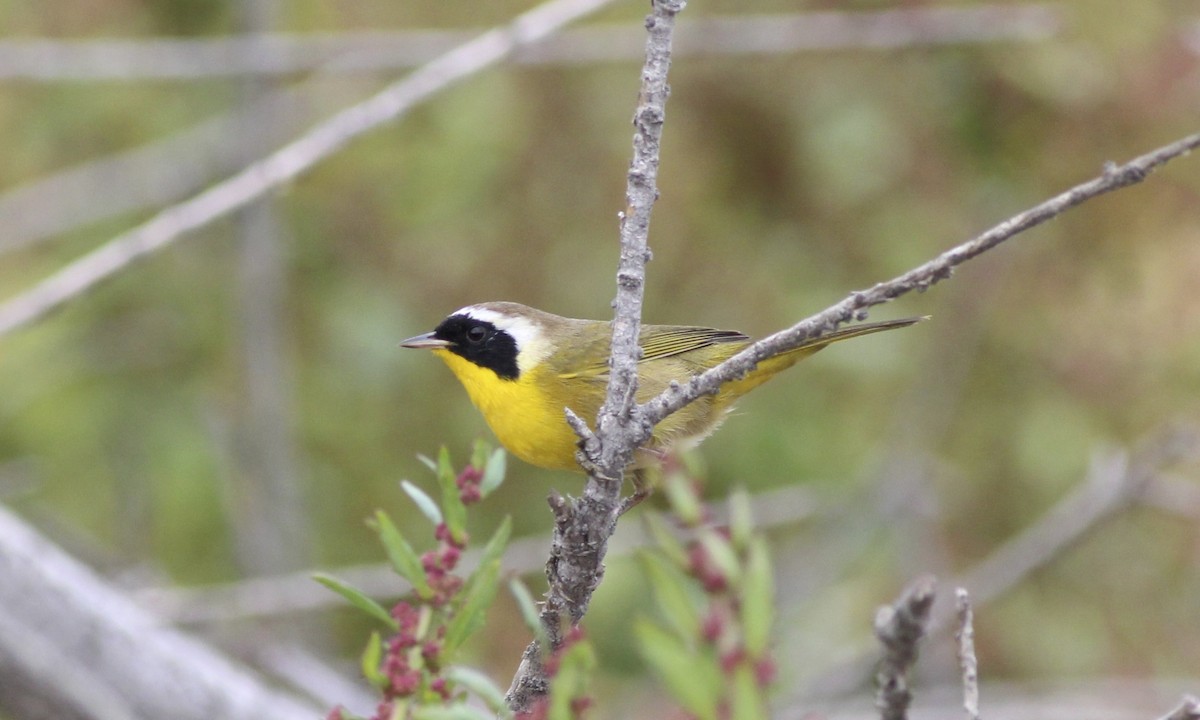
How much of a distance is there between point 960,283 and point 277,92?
10.6 ft

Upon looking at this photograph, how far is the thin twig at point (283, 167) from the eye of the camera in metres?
3.60

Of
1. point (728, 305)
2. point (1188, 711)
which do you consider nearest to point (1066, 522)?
point (728, 305)

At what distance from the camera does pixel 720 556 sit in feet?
2.94

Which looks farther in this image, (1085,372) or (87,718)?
(1085,372)

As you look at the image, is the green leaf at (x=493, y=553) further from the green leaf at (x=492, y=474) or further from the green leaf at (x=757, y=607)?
the green leaf at (x=757, y=607)

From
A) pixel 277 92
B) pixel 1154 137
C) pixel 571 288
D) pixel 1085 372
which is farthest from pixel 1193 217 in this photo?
pixel 277 92

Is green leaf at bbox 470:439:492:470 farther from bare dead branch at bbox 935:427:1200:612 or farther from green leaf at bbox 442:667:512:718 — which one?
bare dead branch at bbox 935:427:1200:612

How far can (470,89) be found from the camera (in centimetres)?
502

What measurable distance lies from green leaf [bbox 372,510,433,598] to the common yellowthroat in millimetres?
1859

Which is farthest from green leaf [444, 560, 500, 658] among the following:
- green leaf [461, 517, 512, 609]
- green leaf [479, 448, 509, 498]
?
green leaf [479, 448, 509, 498]

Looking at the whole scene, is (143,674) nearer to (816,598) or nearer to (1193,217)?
(816,598)

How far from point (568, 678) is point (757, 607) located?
0.56 ft

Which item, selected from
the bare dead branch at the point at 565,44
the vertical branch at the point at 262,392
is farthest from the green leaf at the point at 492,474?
the vertical branch at the point at 262,392

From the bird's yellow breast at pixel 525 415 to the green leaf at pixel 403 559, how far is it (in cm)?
178
